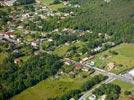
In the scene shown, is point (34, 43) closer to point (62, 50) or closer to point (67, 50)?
point (62, 50)

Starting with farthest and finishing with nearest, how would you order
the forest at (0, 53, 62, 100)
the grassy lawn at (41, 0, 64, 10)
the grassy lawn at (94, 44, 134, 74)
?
the grassy lawn at (41, 0, 64, 10) < the grassy lawn at (94, 44, 134, 74) < the forest at (0, 53, 62, 100)

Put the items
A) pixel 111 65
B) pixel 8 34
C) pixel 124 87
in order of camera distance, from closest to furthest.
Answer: pixel 124 87
pixel 111 65
pixel 8 34

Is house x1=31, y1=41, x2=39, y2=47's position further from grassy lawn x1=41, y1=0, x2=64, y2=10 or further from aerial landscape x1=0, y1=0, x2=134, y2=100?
grassy lawn x1=41, y1=0, x2=64, y2=10

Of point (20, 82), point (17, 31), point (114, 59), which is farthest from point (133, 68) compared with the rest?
point (17, 31)

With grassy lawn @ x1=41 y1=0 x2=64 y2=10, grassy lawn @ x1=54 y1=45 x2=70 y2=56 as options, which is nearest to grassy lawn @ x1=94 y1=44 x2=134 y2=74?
grassy lawn @ x1=54 y1=45 x2=70 y2=56

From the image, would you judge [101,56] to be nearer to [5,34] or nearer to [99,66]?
[99,66]

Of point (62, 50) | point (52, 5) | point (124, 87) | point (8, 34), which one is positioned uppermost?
point (52, 5)

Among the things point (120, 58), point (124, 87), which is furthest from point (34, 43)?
point (124, 87)
